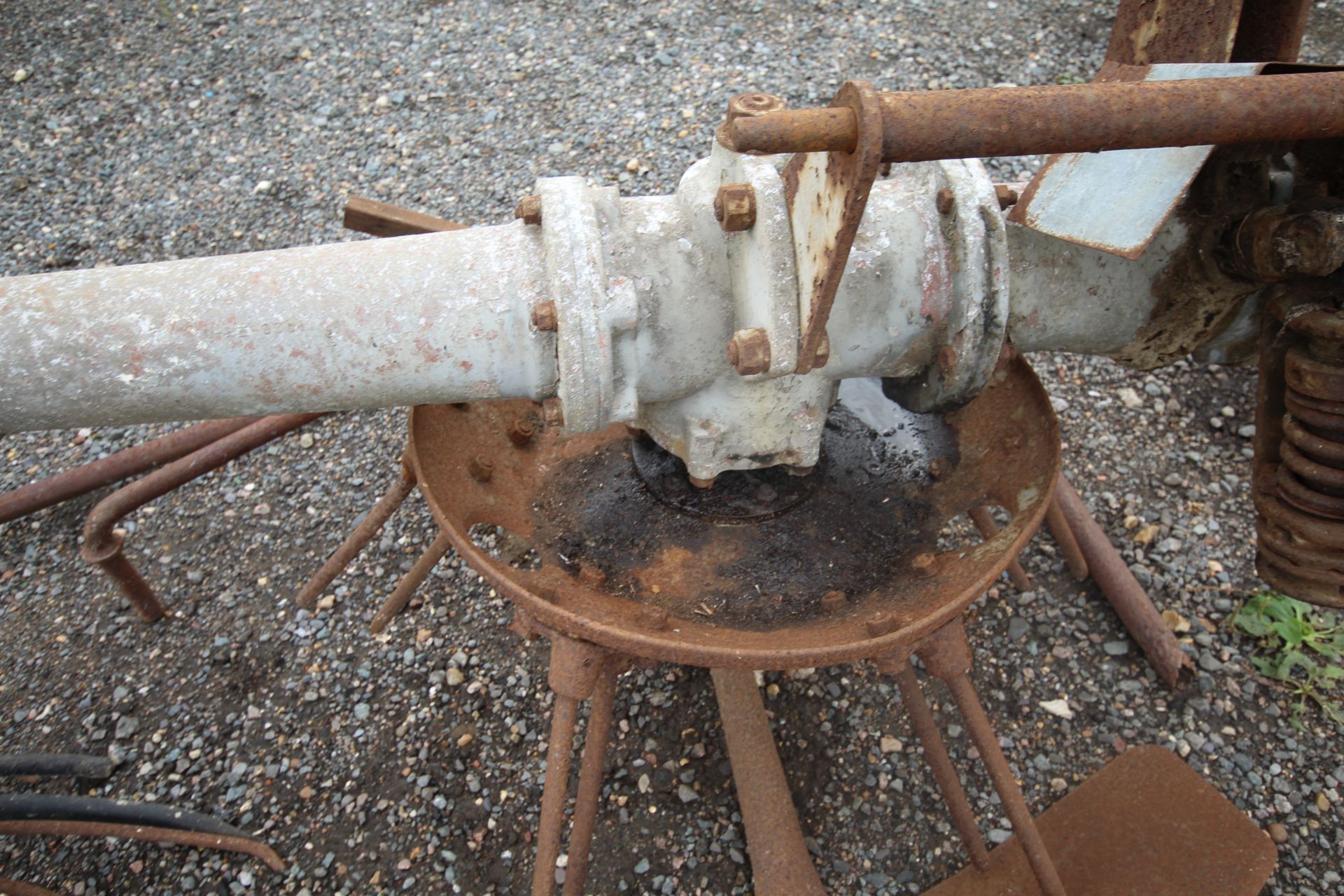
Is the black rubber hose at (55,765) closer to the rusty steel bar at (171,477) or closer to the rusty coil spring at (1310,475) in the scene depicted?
the rusty steel bar at (171,477)

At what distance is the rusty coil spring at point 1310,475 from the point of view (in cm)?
139

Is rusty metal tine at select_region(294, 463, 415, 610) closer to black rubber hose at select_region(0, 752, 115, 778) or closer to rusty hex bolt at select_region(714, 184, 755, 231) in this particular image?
black rubber hose at select_region(0, 752, 115, 778)

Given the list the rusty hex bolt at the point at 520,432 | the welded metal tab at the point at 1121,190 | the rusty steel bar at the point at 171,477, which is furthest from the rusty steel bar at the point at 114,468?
the welded metal tab at the point at 1121,190

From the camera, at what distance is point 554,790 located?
1.69m

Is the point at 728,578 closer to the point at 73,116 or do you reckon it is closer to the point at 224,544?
the point at 224,544

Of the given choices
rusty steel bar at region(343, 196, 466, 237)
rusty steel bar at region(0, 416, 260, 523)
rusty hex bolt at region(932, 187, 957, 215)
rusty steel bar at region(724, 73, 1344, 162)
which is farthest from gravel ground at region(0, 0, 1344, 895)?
rusty steel bar at region(724, 73, 1344, 162)

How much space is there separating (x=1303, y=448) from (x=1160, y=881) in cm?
113

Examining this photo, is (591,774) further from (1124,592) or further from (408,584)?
(1124,592)

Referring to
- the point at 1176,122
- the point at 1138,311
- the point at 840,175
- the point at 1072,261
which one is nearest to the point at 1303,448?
the point at 1138,311

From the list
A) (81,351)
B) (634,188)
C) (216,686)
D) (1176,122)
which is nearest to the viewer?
(1176,122)

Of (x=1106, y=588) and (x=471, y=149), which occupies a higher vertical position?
(x=471, y=149)

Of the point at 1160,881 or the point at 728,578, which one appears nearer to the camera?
the point at 728,578

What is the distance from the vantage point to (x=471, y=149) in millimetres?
3766

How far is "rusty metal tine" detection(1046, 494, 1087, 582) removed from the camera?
2451 millimetres
